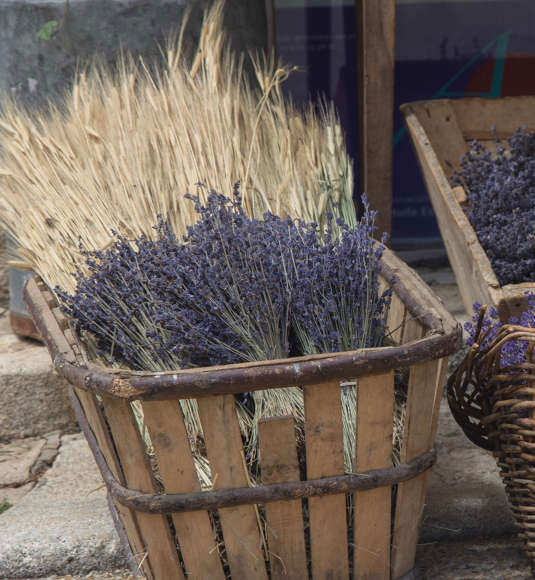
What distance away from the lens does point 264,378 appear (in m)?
1.23

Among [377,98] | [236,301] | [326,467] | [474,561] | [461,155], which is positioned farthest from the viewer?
[461,155]

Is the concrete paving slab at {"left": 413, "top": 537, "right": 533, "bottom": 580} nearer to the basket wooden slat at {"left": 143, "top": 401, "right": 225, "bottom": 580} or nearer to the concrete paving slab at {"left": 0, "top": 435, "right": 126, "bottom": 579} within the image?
the basket wooden slat at {"left": 143, "top": 401, "right": 225, "bottom": 580}

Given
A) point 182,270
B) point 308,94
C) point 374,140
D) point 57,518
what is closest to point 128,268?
point 182,270

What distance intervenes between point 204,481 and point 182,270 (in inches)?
16.7

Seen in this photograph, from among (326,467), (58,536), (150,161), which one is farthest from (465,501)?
(150,161)

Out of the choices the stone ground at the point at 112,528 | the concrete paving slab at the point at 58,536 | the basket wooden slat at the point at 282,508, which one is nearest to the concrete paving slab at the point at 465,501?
the stone ground at the point at 112,528

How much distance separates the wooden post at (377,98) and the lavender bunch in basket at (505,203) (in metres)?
0.28

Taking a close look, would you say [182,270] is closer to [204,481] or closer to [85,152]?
[204,481]

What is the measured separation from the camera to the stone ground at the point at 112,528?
67.9 inches

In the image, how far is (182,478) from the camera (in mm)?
1317

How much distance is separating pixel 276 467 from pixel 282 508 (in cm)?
10

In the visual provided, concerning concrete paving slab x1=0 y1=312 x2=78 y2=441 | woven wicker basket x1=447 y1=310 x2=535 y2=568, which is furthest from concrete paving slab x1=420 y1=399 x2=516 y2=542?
concrete paving slab x1=0 y1=312 x2=78 y2=441

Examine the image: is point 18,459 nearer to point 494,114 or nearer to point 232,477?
point 232,477

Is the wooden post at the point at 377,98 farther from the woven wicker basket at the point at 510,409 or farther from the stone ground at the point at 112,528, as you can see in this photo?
the woven wicker basket at the point at 510,409
